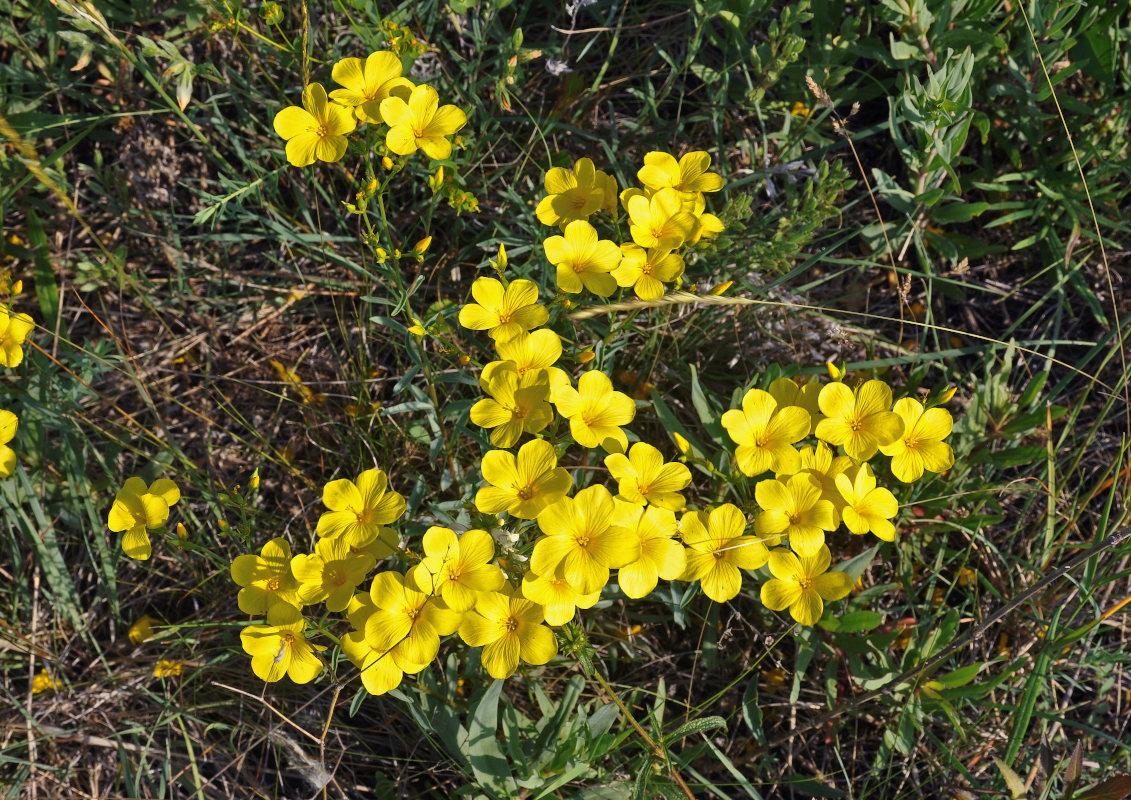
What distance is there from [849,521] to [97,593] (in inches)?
124

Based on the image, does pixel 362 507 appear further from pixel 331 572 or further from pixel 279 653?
pixel 279 653

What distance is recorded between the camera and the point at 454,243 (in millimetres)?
3688

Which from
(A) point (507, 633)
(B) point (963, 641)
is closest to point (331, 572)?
(A) point (507, 633)

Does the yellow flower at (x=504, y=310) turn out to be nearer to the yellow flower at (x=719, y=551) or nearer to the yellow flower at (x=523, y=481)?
the yellow flower at (x=523, y=481)

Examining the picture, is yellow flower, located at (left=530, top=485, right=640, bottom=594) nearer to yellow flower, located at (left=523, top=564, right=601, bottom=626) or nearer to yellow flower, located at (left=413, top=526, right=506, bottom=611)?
yellow flower, located at (left=523, top=564, right=601, bottom=626)

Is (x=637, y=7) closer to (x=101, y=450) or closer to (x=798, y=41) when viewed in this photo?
(x=798, y=41)

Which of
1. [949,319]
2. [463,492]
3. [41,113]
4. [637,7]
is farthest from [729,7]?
[41,113]

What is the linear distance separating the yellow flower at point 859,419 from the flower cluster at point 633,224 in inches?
25.2

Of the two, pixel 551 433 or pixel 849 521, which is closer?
pixel 849 521

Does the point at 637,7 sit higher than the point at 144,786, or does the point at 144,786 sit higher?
the point at 637,7

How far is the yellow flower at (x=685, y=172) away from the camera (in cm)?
283

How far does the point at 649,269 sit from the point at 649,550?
0.93m

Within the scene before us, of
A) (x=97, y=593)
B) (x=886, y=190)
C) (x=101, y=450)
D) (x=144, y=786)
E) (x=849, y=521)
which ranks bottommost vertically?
(x=144, y=786)

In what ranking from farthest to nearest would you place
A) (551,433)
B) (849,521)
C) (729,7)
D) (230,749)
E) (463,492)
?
(729,7) < (230,749) < (463,492) < (551,433) < (849,521)
